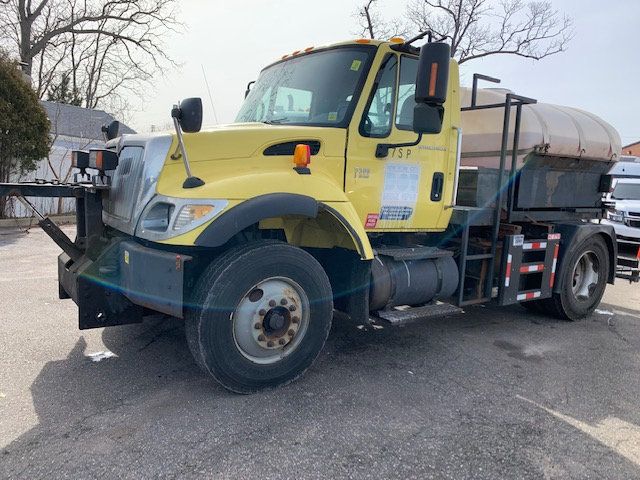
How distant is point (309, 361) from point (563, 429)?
1.80 meters

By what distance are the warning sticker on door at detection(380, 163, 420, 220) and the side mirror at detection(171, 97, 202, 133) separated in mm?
1664

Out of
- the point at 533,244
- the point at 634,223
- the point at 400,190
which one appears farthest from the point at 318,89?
the point at 634,223

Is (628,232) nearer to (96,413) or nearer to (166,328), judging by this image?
(166,328)

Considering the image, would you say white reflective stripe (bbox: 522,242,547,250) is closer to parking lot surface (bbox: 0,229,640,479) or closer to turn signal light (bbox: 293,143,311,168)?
parking lot surface (bbox: 0,229,640,479)

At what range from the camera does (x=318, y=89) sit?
4.30 meters

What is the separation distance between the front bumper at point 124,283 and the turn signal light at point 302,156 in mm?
1092

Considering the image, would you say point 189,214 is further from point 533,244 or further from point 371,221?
point 533,244

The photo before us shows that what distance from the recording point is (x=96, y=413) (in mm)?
3346

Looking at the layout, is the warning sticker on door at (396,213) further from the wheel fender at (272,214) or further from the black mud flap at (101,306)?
the black mud flap at (101,306)

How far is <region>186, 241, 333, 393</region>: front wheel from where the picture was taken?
137 inches

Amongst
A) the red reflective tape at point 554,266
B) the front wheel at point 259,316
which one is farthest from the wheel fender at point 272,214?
the red reflective tape at point 554,266

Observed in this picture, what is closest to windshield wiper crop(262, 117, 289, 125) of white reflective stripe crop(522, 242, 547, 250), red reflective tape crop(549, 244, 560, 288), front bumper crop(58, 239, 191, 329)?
front bumper crop(58, 239, 191, 329)

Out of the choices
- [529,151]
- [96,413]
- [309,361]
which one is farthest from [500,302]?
[96,413]

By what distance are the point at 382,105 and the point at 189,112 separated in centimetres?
164
